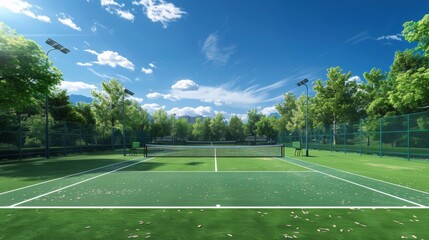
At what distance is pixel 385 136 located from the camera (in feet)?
89.2

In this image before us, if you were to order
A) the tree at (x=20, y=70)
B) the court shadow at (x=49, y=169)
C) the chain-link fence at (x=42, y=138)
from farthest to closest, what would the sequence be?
the chain-link fence at (x=42, y=138) → the tree at (x=20, y=70) → the court shadow at (x=49, y=169)

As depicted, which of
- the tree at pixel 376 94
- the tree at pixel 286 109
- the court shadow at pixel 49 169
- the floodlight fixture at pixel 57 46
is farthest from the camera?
the tree at pixel 286 109

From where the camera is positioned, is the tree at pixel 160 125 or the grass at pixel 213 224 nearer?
the grass at pixel 213 224

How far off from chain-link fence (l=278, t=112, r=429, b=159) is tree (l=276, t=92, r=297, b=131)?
1467 inches

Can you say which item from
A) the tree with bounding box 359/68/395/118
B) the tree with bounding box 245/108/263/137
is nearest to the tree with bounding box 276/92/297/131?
the tree with bounding box 245/108/263/137

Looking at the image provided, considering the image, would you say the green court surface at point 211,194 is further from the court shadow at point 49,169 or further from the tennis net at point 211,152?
the tennis net at point 211,152

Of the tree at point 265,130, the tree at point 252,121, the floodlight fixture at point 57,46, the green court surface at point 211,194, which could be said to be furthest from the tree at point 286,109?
the green court surface at point 211,194

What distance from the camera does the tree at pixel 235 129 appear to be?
103m

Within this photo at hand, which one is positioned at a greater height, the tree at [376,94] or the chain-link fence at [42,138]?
the tree at [376,94]

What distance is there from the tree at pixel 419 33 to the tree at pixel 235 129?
267 feet

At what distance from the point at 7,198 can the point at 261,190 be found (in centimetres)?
750

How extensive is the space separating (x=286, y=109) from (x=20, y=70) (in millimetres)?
69820

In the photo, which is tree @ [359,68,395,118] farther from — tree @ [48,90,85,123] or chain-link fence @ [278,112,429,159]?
tree @ [48,90,85,123]

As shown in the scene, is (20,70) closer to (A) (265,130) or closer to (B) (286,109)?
(B) (286,109)
